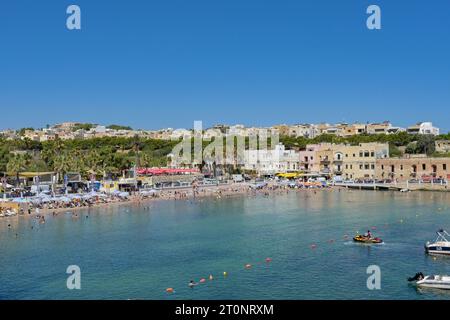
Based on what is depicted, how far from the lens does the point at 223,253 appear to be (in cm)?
2594

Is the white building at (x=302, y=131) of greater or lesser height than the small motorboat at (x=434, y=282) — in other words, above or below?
above

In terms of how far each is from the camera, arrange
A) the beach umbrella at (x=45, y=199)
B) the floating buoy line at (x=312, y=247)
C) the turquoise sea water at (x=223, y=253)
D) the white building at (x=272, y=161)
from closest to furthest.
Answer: the turquoise sea water at (x=223, y=253) → the floating buoy line at (x=312, y=247) → the beach umbrella at (x=45, y=199) → the white building at (x=272, y=161)

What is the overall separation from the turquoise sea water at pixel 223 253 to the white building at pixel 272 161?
37.5m

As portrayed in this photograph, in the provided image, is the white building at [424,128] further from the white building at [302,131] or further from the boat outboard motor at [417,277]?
the boat outboard motor at [417,277]

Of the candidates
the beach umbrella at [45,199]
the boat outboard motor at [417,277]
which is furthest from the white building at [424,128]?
the boat outboard motor at [417,277]

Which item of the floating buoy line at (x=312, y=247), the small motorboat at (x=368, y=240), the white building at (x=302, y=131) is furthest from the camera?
the white building at (x=302, y=131)

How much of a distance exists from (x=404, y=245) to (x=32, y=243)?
21601 millimetres

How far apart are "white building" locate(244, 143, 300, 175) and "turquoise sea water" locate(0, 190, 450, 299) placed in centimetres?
3747

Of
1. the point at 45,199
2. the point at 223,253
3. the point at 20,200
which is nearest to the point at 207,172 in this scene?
the point at 45,199

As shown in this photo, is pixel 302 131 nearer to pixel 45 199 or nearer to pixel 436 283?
pixel 45 199

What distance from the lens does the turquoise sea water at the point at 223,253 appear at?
1925 centimetres

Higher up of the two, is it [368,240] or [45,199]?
[45,199]

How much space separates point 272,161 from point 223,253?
6039 centimetres
